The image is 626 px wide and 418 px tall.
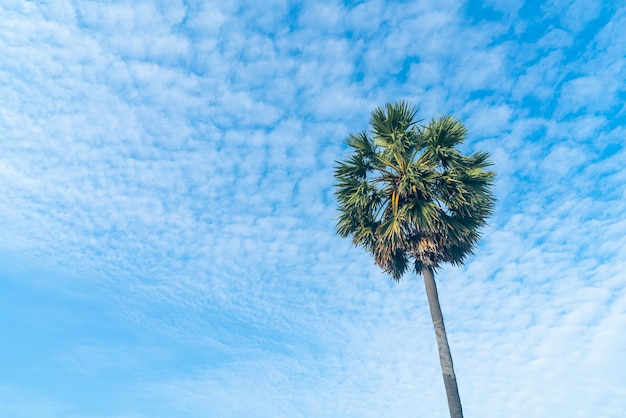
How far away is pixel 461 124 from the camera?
59.3ft

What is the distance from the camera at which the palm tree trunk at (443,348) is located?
14.2 m

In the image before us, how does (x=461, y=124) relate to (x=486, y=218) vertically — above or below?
above

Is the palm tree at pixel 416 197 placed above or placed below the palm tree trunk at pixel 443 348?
above

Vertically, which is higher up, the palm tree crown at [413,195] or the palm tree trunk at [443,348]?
the palm tree crown at [413,195]

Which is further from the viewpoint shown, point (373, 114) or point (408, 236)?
point (373, 114)

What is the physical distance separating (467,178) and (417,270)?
4132 millimetres

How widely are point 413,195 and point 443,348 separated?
5.60 metres

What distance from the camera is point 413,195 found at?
17.2m

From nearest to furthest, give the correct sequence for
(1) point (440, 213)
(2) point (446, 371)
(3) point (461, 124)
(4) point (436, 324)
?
(2) point (446, 371)
(4) point (436, 324)
(1) point (440, 213)
(3) point (461, 124)

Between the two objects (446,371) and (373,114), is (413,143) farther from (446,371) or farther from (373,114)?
(446,371)

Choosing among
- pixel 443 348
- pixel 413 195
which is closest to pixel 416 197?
pixel 413 195

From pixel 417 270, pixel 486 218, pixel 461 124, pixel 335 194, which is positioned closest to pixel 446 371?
pixel 417 270

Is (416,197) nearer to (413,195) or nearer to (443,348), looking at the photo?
(413,195)

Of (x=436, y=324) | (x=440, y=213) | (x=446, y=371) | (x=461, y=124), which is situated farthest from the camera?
(x=461, y=124)
